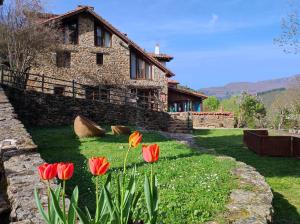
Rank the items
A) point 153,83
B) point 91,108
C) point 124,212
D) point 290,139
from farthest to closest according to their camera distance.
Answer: point 153,83, point 91,108, point 290,139, point 124,212

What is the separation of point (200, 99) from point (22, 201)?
38695mm

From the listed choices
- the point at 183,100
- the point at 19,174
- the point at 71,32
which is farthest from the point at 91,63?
the point at 19,174

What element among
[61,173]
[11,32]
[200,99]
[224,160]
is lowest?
[224,160]

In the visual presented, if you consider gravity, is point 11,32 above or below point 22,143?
above

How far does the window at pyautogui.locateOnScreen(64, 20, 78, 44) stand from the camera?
33.6 m

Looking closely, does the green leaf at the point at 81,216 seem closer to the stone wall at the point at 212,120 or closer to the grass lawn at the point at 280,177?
the grass lawn at the point at 280,177

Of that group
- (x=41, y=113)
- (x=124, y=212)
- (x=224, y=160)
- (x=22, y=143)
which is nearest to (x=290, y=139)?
(x=224, y=160)

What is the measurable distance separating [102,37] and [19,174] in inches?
A: 1176

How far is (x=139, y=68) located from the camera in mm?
36062

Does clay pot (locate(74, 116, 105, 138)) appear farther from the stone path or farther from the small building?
the small building

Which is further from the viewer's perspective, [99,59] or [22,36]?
[99,59]

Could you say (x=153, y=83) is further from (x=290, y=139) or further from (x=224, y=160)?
(x=224, y=160)

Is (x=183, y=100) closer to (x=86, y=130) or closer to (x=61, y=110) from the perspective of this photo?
(x=61, y=110)

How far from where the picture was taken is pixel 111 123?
24.5 metres
